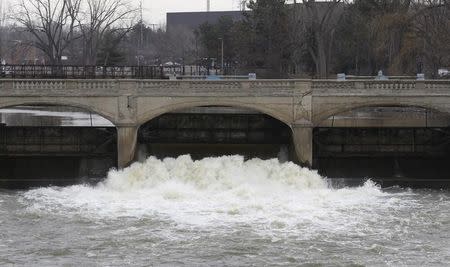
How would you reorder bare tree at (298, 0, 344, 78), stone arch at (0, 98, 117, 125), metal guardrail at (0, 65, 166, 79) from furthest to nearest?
bare tree at (298, 0, 344, 78) → metal guardrail at (0, 65, 166, 79) → stone arch at (0, 98, 117, 125)

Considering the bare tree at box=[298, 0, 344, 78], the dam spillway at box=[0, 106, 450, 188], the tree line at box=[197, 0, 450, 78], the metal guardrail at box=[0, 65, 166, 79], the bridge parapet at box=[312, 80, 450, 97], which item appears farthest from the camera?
the bare tree at box=[298, 0, 344, 78]

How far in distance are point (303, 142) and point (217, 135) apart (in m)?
6.01

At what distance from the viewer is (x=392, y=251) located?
65.9 feet

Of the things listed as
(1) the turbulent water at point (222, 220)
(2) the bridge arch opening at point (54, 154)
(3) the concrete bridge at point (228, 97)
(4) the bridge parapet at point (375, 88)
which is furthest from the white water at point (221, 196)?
(4) the bridge parapet at point (375, 88)

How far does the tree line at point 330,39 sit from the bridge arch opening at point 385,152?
15.3m

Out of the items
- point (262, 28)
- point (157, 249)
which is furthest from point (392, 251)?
point (262, 28)

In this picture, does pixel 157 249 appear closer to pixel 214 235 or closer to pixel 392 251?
pixel 214 235

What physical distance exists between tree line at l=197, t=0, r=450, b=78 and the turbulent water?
75.0 feet

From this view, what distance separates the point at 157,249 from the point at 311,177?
1089 cm

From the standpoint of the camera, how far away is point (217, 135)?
3491cm

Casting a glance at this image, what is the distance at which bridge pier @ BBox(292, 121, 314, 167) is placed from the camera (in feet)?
99.7

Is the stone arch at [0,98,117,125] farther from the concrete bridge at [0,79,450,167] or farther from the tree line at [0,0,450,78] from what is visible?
the tree line at [0,0,450,78]

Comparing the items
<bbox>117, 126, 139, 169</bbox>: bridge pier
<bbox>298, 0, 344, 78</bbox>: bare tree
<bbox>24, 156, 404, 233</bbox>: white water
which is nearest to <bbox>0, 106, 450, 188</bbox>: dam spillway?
<bbox>117, 126, 139, 169</bbox>: bridge pier

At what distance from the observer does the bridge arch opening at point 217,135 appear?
33594mm
